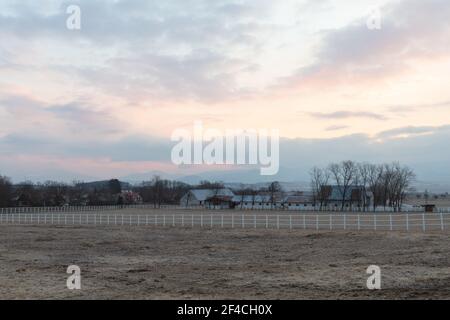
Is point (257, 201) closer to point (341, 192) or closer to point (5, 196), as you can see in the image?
point (341, 192)

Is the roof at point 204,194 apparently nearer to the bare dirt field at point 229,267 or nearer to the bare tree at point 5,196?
the bare tree at point 5,196

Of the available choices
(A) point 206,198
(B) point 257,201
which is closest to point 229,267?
(B) point 257,201

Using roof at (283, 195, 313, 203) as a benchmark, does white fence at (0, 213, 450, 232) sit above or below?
below

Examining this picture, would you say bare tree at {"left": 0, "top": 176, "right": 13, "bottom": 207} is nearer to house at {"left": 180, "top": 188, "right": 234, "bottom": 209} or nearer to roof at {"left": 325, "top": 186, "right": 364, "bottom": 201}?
house at {"left": 180, "top": 188, "right": 234, "bottom": 209}

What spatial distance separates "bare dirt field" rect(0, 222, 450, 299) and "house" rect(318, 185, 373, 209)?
310ft

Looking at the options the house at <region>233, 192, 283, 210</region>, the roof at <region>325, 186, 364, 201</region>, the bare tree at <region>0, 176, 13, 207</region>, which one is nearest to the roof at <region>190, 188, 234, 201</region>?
the house at <region>233, 192, 283, 210</region>

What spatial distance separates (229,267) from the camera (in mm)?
16609

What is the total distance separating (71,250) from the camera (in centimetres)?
2289

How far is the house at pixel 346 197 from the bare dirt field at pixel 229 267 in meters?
94.3

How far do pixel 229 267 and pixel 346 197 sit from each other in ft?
390

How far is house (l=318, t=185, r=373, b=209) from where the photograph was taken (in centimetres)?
12272

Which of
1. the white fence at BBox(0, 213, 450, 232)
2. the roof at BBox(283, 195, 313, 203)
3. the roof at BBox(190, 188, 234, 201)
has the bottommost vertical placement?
the white fence at BBox(0, 213, 450, 232)
